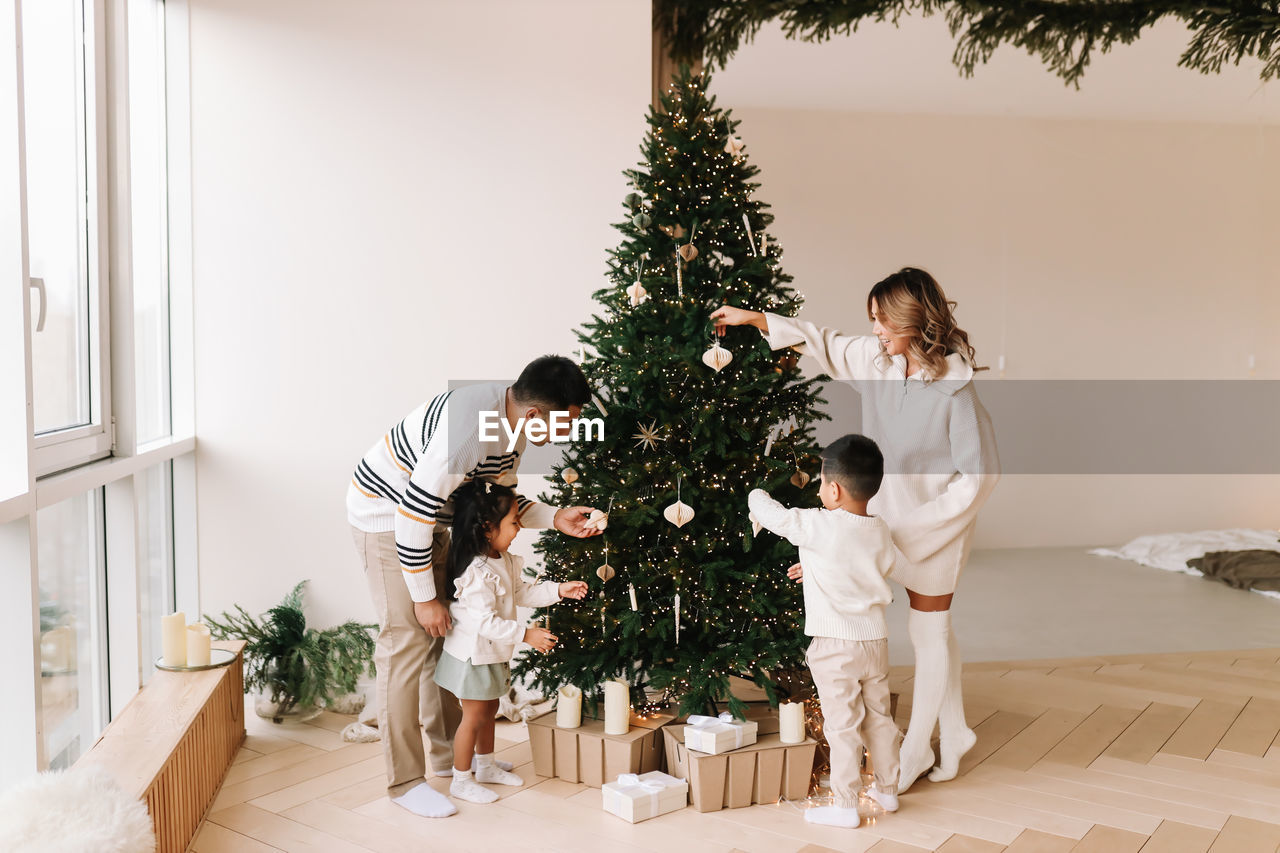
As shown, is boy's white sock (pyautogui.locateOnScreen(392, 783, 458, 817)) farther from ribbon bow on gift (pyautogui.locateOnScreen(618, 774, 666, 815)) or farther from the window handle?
the window handle

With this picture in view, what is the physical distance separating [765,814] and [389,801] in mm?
953

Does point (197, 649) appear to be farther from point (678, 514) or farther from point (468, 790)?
point (678, 514)

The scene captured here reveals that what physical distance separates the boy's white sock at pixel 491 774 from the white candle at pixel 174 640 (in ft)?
2.86

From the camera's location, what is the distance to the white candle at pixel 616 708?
8.39ft

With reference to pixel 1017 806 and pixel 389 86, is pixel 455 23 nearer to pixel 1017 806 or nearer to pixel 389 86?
pixel 389 86

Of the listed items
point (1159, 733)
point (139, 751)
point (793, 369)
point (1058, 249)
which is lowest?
point (1159, 733)

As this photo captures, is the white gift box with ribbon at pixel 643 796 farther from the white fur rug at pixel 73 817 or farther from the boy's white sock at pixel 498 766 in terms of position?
the white fur rug at pixel 73 817

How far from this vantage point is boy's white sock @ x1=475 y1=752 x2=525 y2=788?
2.60 metres

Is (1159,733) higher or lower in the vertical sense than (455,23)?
lower

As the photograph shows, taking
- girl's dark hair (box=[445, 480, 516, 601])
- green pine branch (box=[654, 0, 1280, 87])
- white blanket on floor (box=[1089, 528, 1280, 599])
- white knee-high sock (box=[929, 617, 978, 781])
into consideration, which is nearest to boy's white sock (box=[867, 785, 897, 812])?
white knee-high sock (box=[929, 617, 978, 781])

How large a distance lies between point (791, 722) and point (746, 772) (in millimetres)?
170

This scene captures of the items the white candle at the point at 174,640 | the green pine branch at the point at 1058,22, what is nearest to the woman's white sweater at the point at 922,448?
the white candle at the point at 174,640

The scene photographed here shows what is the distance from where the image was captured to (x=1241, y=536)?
599 cm

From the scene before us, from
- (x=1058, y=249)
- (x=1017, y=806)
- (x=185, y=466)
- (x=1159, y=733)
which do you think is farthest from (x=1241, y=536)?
(x=185, y=466)
